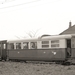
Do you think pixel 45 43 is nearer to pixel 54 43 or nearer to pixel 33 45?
pixel 54 43

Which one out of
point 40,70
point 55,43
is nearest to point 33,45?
point 55,43

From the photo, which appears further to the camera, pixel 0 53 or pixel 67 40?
pixel 0 53

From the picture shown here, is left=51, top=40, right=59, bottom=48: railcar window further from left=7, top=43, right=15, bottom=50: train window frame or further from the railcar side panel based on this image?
left=7, top=43, right=15, bottom=50: train window frame

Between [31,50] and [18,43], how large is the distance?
2209 millimetres

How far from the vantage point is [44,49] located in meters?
22.5

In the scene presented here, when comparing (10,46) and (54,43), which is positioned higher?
(54,43)

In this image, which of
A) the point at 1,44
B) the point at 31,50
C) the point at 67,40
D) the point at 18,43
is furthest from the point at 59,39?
the point at 1,44

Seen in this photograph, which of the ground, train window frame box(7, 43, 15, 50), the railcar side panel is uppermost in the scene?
train window frame box(7, 43, 15, 50)

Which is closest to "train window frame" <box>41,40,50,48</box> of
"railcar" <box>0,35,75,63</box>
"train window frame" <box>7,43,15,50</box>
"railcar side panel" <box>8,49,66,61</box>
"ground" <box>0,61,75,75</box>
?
"railcar" <box>0,35,75,63</box>

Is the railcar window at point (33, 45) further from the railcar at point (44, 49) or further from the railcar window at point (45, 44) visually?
the railcar window at point (45, 44)

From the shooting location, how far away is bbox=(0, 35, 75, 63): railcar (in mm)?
20688

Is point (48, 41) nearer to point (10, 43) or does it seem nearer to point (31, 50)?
point (31, 50)

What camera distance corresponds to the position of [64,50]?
67.9 feet

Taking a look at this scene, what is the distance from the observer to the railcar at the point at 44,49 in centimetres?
2069
